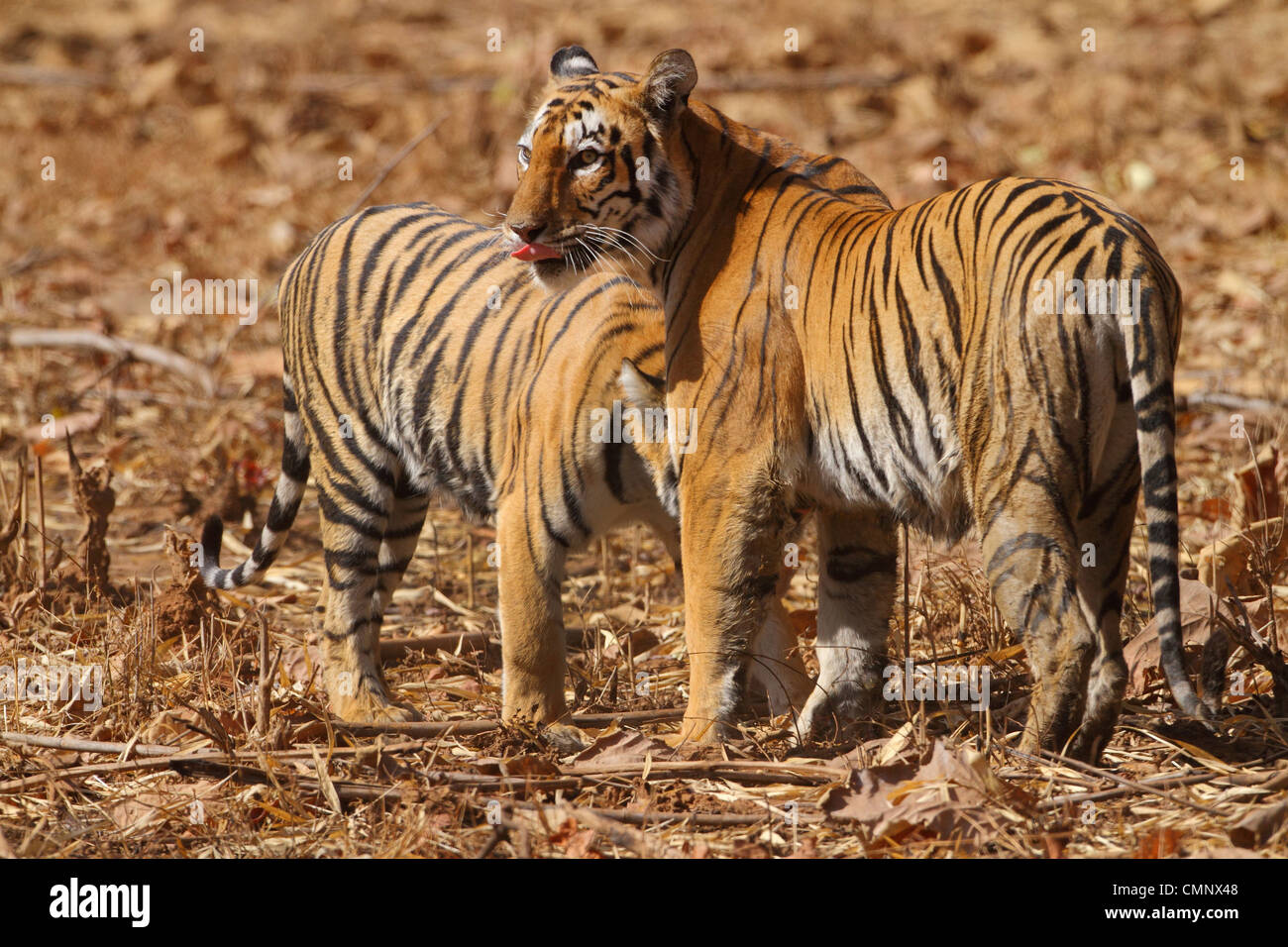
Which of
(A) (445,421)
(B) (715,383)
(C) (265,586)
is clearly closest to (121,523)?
(C) (265,586)

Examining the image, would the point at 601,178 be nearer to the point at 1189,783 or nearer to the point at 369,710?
the point at 369,710

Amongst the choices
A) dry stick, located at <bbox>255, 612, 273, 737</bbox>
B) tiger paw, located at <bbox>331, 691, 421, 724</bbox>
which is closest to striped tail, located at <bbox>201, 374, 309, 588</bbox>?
tiger paw, located at <bbox>331, 691, 421, 724</bbox>

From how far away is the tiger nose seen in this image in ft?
11.1

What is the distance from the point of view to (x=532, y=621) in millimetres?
3615

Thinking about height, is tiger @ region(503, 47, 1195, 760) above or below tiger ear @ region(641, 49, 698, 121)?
below

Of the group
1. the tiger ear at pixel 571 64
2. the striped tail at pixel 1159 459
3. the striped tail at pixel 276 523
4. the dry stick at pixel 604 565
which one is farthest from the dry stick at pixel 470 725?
the tiger ear at pixel 571 64

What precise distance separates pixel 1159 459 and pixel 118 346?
519 cm

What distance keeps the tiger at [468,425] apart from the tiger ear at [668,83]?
327 mm

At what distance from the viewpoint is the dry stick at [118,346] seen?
6562 millimetres

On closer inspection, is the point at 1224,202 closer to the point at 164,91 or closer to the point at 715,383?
the point at 715,383

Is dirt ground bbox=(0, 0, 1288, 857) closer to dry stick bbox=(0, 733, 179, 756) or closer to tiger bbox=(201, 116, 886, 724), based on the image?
dry stick bbox=(0, 733, 179, 756)

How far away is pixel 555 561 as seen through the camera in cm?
365

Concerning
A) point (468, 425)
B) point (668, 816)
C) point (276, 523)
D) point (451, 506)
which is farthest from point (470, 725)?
point (451, 506)

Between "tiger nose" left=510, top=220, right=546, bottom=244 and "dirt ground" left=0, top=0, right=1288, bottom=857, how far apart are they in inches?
47.4
